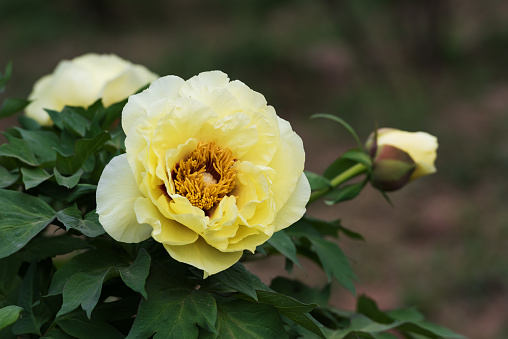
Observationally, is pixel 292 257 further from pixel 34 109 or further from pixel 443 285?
pixel 443 285

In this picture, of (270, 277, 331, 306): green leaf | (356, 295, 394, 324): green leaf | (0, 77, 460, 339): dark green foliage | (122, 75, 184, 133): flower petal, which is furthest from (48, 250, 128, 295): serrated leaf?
(356, 295, 394, 324): green leaf

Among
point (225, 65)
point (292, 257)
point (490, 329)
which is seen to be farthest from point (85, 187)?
point (225, 65)

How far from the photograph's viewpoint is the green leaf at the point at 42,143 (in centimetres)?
65

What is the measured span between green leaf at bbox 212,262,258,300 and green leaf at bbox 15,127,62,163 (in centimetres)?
22

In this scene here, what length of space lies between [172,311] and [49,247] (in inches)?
5.7

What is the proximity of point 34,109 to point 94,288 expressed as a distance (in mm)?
372

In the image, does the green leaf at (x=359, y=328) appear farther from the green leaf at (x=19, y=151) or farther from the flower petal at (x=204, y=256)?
the green leaf at (x=19, y=151)

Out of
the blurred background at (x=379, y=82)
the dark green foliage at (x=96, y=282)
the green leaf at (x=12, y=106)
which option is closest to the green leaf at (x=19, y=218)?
the dark green foliage at (x=96, y=282)

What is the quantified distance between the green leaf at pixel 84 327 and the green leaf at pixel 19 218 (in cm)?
7

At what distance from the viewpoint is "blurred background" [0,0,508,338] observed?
8.75 ft

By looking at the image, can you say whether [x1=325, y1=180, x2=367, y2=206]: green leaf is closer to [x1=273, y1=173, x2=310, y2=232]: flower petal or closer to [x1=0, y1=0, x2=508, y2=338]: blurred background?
[x1=273, y1=173, x2=310, y2=232]: flower petal

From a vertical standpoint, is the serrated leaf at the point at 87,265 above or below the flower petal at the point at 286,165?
below

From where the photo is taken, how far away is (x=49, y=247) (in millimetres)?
575

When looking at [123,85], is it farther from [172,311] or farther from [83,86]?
[172,311]
